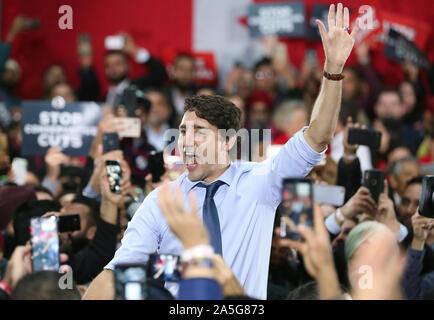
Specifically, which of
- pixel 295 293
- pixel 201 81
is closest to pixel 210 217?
pixel 295 293

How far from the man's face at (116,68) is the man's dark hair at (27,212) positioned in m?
3.67

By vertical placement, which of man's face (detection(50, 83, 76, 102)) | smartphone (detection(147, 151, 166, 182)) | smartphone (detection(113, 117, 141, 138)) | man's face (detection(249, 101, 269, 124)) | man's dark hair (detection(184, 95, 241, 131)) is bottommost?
smartphone (detection(147, 151, 166, 182))

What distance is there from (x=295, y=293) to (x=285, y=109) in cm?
388

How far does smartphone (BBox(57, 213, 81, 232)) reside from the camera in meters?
3.60

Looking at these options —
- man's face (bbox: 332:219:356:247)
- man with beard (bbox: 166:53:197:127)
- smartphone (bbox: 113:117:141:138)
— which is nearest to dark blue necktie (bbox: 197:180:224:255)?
man's face (bbox: 332:219:356:247)

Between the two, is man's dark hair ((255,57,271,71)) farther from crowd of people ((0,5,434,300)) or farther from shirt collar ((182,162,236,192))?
shirt collar ((182,162,236,192))

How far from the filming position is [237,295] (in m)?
2.25

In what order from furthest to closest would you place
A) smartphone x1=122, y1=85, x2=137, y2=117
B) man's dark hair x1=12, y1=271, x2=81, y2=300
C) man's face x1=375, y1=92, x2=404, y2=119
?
man's face x1=375, y1=92, x2=404, y2=119 < smartphone x1=122, y1=85, x2=137, y2=117 < man's dark hair x1=12, y1=271, x2=81, y2=300

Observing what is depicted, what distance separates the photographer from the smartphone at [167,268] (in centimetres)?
251

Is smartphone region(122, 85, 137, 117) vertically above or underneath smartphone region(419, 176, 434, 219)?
above

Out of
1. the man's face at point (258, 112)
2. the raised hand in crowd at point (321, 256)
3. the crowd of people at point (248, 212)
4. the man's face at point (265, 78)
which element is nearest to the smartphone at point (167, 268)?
the crowd of people at point (248, 212)

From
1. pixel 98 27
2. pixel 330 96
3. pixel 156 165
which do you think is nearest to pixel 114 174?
pixel 156 165

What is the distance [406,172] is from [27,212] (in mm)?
2730

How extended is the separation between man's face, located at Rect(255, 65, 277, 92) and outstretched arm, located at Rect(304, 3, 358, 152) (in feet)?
17.6
